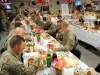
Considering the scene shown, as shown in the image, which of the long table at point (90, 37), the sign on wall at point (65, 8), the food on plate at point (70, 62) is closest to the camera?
the food on plate at point (70, 62)

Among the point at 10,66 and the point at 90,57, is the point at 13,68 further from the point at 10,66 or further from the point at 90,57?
the point at 90,57

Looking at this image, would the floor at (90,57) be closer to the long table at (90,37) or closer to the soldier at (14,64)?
the long table at (90,37)

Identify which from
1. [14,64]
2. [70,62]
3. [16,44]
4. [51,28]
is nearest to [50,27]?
[51,28]

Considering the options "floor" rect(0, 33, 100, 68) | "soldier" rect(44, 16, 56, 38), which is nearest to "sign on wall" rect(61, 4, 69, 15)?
"soldier" rect(44, 16, 56, 38)

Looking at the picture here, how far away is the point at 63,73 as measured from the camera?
1773 mm

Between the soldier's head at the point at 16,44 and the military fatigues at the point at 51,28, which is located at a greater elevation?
the soldier's head at the point at 16,44

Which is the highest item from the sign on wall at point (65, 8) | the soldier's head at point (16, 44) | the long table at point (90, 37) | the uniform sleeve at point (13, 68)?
the sign on wall at point (65, 8)

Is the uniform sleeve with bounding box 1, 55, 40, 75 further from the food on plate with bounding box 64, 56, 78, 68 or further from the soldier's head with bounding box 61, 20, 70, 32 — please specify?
the soldier's head with bounding box 61, 20, 70, 32

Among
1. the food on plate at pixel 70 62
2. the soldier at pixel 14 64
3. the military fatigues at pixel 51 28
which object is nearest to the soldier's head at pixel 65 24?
the food on plate at pixel 70 62

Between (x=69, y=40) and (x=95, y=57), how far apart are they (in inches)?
75.4

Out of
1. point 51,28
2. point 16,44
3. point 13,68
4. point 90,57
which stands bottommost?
point 90,57

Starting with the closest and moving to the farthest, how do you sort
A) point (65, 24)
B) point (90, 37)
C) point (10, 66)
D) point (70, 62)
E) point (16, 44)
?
point (10, 66) → point (16, 44) → point (70, 62) → point (65, 24) → point (90, 37)

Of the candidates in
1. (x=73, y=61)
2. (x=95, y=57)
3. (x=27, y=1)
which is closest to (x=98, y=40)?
(x=95, y=57)

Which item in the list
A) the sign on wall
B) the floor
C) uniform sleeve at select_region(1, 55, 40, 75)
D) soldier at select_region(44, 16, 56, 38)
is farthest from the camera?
the sign on wall
